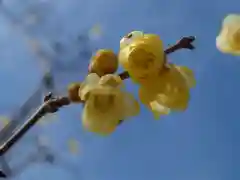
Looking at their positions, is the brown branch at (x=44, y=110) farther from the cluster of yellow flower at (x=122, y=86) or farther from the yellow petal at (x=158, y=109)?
the yellow petal at (x=158, y=109)

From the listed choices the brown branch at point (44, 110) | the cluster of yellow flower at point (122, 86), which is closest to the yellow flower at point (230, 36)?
the cluster of yellow flower at point (122, 86)

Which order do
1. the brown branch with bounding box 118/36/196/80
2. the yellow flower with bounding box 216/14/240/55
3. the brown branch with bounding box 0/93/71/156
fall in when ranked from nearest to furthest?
the brown branch with bounding box 0/93/71/156, the brown branch with bounding box 118/36/196/80, the yellow flower with bounding box 216/14/240/55

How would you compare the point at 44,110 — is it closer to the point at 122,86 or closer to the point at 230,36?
the point at 122,86

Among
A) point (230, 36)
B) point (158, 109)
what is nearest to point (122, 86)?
point (158, 109)

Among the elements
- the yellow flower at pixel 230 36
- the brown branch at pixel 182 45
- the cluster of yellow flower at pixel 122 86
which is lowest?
the cluster of yellow flower at pixel 122 86

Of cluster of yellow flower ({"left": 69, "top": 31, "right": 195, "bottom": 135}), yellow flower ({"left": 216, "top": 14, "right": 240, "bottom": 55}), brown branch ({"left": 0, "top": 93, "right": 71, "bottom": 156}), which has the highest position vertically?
yellow flower ({"left": 216, "top": 14, "right": 240, "bottom": 55})

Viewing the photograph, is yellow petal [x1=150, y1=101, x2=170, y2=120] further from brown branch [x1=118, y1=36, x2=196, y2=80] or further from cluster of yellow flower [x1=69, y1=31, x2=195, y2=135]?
brown branch [x1=118, y1=36, x2=196, y2=80]

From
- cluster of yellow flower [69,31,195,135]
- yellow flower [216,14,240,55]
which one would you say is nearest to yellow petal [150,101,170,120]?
cluster of yellow flower [69,31,195,135]

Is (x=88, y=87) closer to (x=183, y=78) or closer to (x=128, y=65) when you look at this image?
(x=128, y=65)

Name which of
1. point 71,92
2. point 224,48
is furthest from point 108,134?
point 224,48
